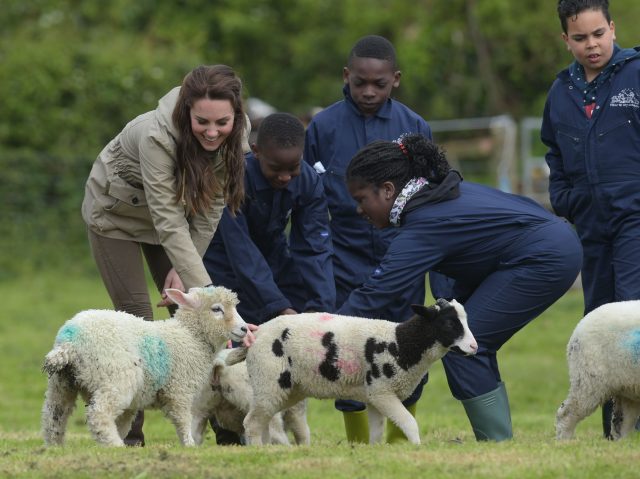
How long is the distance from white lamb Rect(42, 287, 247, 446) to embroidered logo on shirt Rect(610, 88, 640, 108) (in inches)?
113

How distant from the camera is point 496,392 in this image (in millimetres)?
7590

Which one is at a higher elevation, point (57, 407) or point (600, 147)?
point (600, 147)

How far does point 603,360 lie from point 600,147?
1506 mm

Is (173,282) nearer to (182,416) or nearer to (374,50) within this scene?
(182,416)

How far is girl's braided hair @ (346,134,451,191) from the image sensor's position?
24.0ft

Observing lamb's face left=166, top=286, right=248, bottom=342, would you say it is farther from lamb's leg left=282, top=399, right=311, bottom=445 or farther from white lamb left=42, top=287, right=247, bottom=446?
lamb's leg left=282, top=399, right=311, bottom=445

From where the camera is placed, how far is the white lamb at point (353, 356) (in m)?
7.31

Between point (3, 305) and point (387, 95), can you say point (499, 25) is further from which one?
point (387, 95)

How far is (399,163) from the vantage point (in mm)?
7328

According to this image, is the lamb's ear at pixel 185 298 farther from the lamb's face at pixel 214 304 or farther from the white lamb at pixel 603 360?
the white lamb at pixel 603 360

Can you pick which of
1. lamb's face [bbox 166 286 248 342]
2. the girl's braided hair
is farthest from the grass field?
the girl's braided hair

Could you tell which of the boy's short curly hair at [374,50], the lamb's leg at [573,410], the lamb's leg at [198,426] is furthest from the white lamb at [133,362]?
the boy's short curly hair at [374,50]

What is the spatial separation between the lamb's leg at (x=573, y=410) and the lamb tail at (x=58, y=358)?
3.14m

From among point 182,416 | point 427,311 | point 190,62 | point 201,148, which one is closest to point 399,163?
point 427,311
